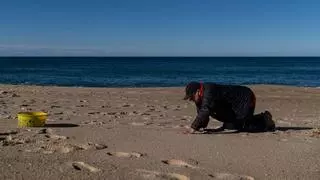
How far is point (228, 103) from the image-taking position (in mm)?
8711

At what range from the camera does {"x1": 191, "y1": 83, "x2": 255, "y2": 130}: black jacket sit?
334 inches

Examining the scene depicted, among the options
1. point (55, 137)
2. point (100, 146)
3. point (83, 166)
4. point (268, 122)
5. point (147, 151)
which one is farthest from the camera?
point (268, 122)

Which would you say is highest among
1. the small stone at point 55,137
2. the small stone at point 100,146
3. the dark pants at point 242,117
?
the dark pants at point 242,117

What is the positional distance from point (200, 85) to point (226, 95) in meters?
0.49

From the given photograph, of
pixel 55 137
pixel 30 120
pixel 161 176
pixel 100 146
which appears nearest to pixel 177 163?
pixel 161 176

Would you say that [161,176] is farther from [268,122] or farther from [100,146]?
[268,122]

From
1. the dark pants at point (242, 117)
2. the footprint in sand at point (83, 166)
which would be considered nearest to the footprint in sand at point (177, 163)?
the footprint in sand at point (83, 166)

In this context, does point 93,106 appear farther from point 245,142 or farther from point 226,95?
point 245,142

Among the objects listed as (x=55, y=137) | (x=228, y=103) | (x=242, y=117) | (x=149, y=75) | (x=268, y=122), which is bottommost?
(x=149, y=75)

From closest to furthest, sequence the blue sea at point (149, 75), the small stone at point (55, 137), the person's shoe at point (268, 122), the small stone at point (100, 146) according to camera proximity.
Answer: the small stone at point (100, 146) → the small stone at point (55, 137) → the person's shoe at point (268, 122) → the blue sea at point (149, 75)

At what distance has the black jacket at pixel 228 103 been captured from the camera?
8492 mm

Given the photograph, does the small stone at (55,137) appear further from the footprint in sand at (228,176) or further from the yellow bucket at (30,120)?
the footprint in sand at (228,176)

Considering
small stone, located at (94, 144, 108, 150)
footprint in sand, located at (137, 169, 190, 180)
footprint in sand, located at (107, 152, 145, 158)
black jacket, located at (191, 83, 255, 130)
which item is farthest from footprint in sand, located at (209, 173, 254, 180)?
black jacket, located at (191, 83, 255, 130)

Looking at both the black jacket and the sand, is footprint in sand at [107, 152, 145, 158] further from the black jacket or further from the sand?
the black jacket
